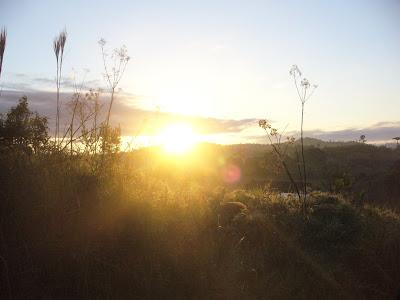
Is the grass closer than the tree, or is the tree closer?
the grass

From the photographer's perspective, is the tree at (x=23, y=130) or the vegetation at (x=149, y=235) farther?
the tree at (x=23, y=130)

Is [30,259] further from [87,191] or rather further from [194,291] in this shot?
[194,291]

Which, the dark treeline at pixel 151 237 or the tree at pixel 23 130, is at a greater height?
the tree at pixel 23 130

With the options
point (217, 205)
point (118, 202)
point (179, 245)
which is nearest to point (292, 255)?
point (217, 205)

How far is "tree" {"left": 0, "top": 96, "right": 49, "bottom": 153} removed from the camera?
21.0ft

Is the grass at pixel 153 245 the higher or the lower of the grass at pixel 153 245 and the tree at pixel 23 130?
the lower

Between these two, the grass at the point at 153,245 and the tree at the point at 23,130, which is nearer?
the grass at the point at 153,245

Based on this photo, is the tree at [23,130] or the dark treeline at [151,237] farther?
the tree at [23,130]

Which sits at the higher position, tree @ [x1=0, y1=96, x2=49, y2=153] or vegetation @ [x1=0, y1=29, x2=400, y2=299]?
tree @ [x1=0, y1=96, x2=49, y2=153]

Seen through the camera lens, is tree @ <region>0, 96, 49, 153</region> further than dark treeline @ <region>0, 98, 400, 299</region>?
Yes

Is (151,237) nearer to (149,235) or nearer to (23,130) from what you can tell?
(149,235)

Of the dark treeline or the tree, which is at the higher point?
the tree

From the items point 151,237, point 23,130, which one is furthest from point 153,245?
point 23,130

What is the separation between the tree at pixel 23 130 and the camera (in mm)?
6397
